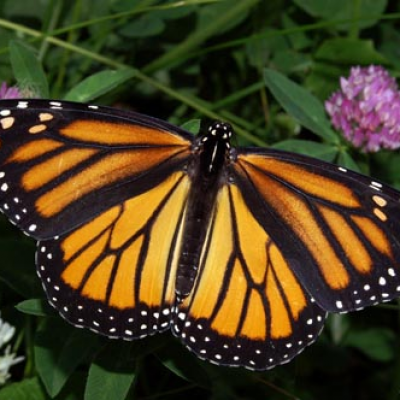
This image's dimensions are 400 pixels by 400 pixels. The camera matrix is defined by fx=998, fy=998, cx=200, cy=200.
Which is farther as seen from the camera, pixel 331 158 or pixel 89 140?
pixel 331 158

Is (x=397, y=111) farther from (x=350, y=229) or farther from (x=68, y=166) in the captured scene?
(x=68, y=166)

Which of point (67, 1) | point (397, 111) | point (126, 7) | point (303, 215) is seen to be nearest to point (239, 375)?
point (303, 215)

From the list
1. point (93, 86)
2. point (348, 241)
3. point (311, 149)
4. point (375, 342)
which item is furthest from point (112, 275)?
point (375, 342)

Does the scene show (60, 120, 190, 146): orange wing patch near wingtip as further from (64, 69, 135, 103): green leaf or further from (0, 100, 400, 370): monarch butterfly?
(64, 69, 135, 103): green leaf

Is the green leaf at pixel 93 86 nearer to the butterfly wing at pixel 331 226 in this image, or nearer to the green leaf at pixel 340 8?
the butterfly wing at pixel 331 226

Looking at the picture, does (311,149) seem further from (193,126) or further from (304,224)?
(304,224)

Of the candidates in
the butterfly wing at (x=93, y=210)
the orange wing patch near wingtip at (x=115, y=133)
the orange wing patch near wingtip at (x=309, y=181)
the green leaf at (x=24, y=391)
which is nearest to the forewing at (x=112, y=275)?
the butterfly wing at (x=93, y=210)

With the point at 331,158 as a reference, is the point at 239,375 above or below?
below
